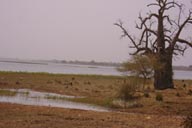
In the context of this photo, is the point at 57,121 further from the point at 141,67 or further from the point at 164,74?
the point at 164,74

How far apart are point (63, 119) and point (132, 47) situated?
72.3 feet

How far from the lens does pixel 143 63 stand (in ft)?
124

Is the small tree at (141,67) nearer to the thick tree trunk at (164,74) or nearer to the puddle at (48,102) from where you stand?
the thick tree trunk at (164,74)

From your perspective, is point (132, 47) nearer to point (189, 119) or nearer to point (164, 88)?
point (164, 88)

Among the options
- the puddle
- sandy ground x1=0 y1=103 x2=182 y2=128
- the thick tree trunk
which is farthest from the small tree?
sandy ground x1=0 y1=103 x2=182 y2=128

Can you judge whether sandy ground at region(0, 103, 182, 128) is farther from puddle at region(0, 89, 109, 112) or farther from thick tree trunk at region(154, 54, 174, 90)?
thick tree trunk at region(154, 54, 174, 90)

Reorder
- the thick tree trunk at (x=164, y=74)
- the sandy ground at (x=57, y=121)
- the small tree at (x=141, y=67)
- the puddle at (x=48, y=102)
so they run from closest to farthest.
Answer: the sandy ground at (x=57, y=121) < the puddle at (x=48, y=102) < the thick tree trunk at (x=164, y=74) < the small tree at (x=141, y=67)

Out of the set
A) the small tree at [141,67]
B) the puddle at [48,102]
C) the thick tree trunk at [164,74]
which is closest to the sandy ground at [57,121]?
the puddle at [48,102]

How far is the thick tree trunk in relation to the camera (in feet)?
121

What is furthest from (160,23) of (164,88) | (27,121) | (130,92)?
(27,121)

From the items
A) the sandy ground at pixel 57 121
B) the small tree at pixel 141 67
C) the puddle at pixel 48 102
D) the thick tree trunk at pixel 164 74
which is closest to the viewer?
the sandy ground at pixel 57 121

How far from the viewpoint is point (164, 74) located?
3753 cm

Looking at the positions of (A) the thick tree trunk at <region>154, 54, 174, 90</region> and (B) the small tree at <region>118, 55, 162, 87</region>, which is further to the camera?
(B) the small tree at <region>118, 55, 162, 87</region>

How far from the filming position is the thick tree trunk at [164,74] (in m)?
37.0
